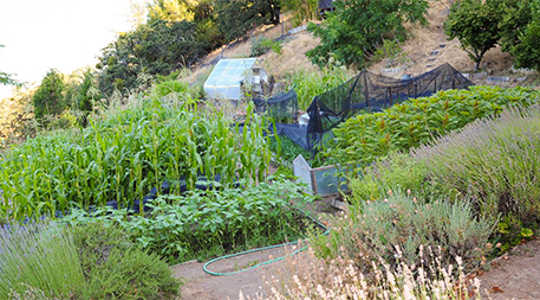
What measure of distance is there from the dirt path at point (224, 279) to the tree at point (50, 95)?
1839cm

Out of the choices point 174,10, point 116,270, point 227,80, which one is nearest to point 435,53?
point 227,80

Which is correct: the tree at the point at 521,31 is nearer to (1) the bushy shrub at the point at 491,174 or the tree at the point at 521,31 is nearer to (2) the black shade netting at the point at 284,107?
(2) the black shade netting at the point at 284,107

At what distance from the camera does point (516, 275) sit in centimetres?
238

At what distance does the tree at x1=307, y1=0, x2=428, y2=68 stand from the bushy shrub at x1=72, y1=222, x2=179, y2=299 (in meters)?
15.0

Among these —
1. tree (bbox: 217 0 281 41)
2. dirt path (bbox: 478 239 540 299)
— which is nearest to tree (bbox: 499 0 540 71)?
dirt path (bbox: 478 239 540 299)

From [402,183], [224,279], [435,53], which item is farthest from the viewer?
[435,53]

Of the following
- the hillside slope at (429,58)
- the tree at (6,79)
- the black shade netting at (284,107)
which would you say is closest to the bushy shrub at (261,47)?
the hillside slope at (429,58)

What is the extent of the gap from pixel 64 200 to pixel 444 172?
164 inches

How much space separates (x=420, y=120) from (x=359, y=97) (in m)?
2.53

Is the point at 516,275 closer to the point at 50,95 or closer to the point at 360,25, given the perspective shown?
the point at 360,25

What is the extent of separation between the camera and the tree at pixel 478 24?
1197cm

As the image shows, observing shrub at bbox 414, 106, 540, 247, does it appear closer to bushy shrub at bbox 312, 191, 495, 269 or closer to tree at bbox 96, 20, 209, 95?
bushy shrub at bbox 312, 191, 495, 269

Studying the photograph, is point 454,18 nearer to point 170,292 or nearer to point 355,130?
point 355,130

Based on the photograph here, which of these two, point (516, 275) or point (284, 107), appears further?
point (284, 107)
